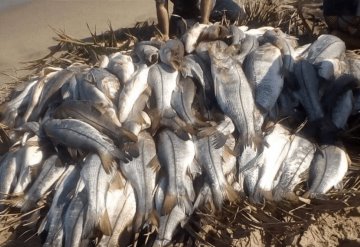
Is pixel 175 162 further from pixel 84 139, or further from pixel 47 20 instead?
pixel 47 20

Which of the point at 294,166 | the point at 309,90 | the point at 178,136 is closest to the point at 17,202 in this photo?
the point at 178,136

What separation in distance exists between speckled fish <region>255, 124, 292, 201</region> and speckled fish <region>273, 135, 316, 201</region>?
0.05 metres

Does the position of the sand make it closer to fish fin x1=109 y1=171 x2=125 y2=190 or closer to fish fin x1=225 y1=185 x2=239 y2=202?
fish fin x1=109 y1=171 x2=125 y2=190

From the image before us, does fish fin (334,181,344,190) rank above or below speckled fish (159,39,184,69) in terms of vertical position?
below

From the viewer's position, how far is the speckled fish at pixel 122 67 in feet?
17.0

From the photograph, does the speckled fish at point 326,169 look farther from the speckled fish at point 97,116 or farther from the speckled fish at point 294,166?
the speckled fish at point 97,116

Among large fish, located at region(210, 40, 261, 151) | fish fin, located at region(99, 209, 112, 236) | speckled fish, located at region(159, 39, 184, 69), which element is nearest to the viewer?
fish fin, located at region(99, 209, 112, 236)

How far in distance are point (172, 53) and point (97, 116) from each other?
0.98 m

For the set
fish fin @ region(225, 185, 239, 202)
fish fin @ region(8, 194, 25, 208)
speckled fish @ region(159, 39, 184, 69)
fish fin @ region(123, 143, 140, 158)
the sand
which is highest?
speckled fish @ region(159, 39, 184, 69)

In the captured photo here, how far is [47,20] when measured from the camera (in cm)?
1012

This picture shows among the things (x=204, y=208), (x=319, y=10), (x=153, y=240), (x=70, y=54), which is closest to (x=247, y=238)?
(x=204, y=208)

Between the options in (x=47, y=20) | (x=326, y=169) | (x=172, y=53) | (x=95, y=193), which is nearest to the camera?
(x=95, y=193)

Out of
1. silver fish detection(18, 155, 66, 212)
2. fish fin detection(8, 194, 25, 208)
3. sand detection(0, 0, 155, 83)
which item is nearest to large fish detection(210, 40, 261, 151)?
silver fish detection(18, 155, 66, 212)

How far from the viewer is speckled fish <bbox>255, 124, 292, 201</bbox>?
445cm
